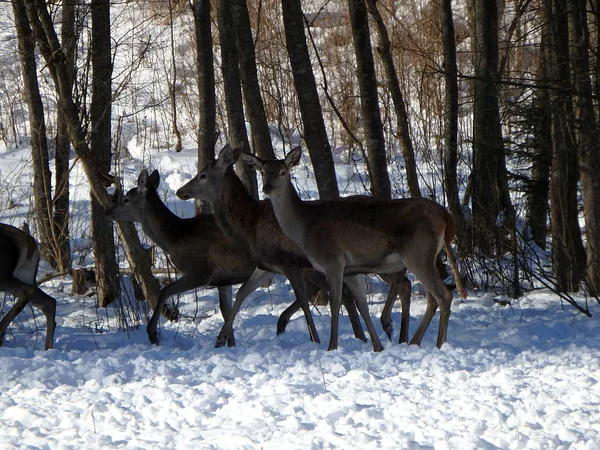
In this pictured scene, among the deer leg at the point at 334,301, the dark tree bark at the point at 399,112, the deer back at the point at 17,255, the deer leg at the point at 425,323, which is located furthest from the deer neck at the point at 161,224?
the dark tree bark at the point at 399,112

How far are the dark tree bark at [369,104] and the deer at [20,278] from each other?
4.64 metres

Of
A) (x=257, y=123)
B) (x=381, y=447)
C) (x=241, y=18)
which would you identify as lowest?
(x=381, y=447)

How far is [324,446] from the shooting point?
5121 millimetres

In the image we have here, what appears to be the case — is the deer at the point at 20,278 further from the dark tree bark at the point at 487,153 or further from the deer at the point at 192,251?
the dark tree bark at the point at 487,153

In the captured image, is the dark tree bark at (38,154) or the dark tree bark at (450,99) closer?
the dark tree bark at (450,99)

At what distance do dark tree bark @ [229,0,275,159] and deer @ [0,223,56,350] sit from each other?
12.6 feet

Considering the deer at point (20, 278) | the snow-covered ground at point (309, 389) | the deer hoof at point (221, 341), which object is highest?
the deer at point (20, 278)

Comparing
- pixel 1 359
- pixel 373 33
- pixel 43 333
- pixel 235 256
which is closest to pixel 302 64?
pixel 235 256

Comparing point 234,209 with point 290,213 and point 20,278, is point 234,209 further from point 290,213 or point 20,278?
point 20,278

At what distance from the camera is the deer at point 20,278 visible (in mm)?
9305

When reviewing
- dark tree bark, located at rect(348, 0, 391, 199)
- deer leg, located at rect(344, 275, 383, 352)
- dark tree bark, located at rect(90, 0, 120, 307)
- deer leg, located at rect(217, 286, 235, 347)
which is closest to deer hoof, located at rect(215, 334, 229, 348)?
deer leg, located at rect(217, 286, 235, 347)

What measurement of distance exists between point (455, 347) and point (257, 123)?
5578mm

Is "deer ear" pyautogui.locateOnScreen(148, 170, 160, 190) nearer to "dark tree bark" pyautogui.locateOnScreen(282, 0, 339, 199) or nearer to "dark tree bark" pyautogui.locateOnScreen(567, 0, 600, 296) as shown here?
"dark tree bark" pyautogui.locateOnScreen(282, 0, 339, 199)

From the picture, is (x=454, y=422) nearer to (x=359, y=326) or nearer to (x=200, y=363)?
(x=200, y=363)
